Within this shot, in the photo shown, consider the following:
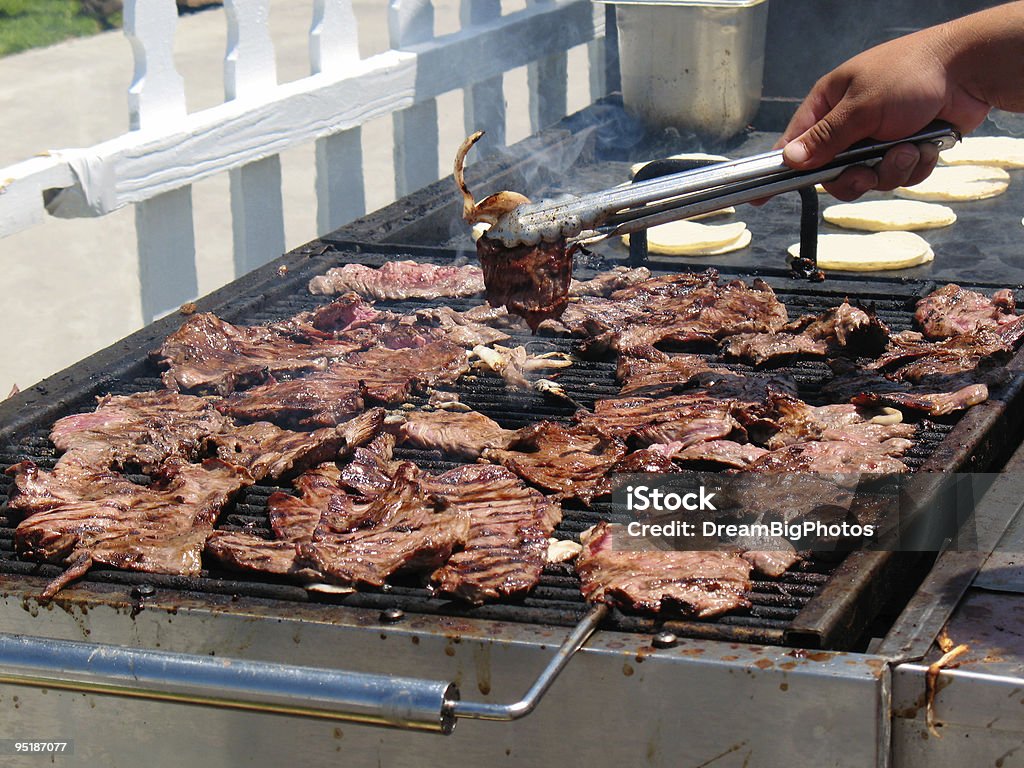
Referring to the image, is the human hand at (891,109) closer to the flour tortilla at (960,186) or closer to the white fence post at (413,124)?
the flour tortilla at (960,186)

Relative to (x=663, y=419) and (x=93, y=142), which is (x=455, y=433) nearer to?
(x=663, y=419)

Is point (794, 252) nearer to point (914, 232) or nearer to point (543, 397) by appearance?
point (914, 232)

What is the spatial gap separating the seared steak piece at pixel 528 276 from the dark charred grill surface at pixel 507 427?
28 cm

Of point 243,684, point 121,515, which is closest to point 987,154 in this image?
point 121,515

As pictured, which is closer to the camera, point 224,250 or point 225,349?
point 225,349

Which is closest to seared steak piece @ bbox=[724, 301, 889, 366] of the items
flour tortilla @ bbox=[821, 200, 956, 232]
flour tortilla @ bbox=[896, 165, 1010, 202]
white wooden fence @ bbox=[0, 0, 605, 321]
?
flour tortilla @ bbox=[821, 200, 956, 232]

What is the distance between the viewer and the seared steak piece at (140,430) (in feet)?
11.3

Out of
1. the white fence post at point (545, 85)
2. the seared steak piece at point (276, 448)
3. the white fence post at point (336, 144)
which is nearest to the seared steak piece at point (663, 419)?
the seared steak piece at point (276, 448)

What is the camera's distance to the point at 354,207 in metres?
7.18

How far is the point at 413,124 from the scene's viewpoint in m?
7.50

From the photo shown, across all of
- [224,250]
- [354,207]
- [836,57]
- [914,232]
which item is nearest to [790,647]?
[914,232]

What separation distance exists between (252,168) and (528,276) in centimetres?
303

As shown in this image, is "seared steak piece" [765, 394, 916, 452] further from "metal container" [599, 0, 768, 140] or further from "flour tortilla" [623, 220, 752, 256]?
"metal container" [599, 0, 768, 140]

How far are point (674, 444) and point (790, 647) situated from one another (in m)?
0.98
